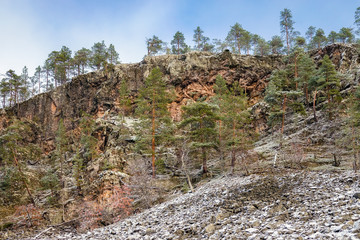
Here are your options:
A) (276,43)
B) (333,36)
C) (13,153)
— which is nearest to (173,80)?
(13,153)

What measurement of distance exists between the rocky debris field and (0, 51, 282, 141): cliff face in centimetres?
3589

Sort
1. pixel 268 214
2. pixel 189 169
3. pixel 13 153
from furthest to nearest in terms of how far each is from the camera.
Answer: pixel 189 169 < pixel 13 153 < pixel 268 214

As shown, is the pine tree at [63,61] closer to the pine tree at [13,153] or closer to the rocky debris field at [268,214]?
the pine tree at [13,153]

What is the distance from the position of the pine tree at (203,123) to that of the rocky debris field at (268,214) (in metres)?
10.0

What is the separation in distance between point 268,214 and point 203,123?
17279 millimetres

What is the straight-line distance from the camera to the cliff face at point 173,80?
5059 cm

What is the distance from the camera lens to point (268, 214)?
8.45 metres

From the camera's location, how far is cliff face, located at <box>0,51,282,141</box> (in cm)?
5059

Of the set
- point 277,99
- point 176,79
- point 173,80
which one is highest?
point 176,79

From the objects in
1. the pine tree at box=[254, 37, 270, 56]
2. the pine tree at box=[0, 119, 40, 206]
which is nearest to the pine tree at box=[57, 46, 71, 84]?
the pine tree at box=[0, 119, 40, 206]

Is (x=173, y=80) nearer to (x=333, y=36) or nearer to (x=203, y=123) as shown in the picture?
(x=203, y=123)

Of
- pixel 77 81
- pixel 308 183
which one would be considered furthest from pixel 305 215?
pixel 77 81

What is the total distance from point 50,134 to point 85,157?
25.5 m

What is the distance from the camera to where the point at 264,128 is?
40094 mm
